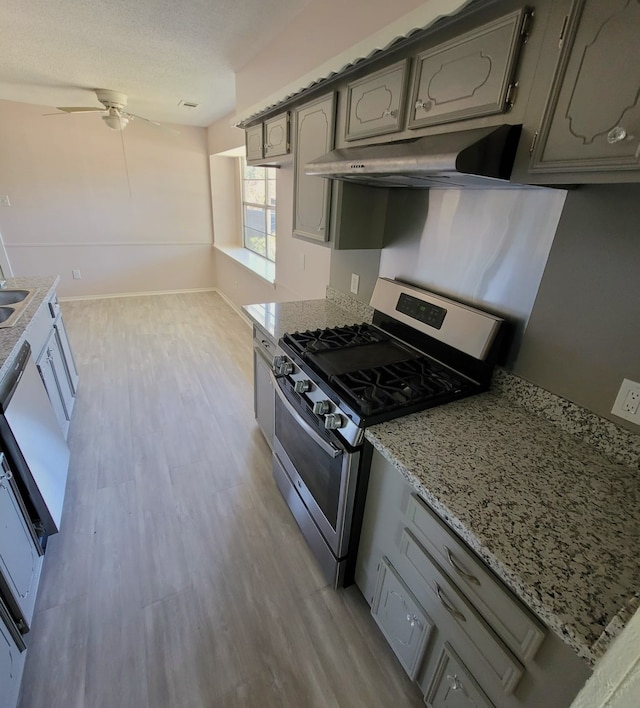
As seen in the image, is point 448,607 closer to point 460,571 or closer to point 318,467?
point 460,571

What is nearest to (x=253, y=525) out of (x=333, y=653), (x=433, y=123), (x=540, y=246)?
(x=333, y=653)

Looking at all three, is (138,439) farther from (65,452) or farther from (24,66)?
(24,66)

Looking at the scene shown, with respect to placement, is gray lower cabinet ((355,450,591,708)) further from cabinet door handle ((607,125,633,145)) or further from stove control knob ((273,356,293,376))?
cabinet door handle ((607,125,633,145))

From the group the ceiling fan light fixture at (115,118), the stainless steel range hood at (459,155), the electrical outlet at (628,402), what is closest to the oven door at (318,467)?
the electrical outlet at (628,402)

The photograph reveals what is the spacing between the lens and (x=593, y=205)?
1.01 m

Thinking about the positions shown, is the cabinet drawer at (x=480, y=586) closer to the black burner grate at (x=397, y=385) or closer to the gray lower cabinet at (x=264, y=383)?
the black burner grate at (x=397, y=385)

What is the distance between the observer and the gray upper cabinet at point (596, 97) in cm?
69

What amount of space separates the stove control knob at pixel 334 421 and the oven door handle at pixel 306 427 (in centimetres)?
7

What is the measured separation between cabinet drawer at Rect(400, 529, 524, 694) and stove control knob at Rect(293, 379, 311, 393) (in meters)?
0.64

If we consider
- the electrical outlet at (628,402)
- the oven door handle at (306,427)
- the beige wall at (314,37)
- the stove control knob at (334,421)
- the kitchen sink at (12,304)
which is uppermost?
the beige wall at (314,37)

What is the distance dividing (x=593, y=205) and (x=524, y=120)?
35cm

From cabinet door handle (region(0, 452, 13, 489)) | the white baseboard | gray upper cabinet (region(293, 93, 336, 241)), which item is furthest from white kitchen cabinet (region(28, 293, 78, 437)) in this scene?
the white baseboard

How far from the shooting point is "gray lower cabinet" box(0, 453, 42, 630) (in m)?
1.21

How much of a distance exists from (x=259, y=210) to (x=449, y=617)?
4776mm
